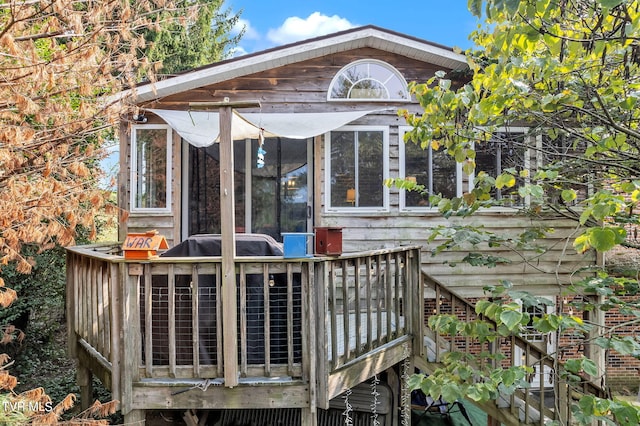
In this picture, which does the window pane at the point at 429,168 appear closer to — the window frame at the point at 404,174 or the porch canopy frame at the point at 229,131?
the window frame at the point at 404,174

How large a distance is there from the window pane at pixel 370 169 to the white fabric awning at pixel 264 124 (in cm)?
50

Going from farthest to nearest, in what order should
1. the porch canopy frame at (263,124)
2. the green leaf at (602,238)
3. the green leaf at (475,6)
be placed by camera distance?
the porch canopy frame at (263,124), the green leaf at (602,238), the green leaf at (475,6)

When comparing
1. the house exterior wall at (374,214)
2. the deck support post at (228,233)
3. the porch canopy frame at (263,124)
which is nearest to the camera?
the deck support post at (228,233)

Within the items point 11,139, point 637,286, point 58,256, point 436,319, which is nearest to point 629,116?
point 637,286

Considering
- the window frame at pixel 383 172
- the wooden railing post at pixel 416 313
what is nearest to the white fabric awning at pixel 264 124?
the window frame at pixel 383 172

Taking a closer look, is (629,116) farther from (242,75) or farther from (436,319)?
(242,75)

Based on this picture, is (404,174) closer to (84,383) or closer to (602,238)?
(602,238)

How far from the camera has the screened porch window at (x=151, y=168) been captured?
6.11m

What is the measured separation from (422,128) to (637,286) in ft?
7.90

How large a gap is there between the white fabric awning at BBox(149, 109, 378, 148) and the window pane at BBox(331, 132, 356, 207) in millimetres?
442

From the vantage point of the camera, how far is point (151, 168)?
20.2 ft

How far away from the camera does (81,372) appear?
4.65 metres

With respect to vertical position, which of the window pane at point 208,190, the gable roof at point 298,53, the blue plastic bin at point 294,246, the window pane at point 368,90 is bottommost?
the blue plastic bin at point 294,246

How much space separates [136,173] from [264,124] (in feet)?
7.02
